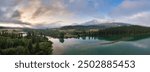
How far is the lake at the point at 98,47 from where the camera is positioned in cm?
413

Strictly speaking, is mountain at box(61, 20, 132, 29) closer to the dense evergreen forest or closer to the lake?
the dense evergreen forest

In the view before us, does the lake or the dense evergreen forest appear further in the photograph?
the dense evergreen forest

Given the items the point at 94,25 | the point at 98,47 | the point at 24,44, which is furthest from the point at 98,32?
the point at 24,44

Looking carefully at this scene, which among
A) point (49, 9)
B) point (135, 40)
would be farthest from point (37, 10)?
point (135, 40)

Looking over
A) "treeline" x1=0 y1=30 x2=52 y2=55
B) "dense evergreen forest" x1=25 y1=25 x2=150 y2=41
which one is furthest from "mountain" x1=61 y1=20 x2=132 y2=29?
"treeline" x1=0 y1=30 x2=52 y2=55

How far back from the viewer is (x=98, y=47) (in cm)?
420

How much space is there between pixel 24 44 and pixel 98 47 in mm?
839

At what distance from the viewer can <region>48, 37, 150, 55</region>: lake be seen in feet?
13.5

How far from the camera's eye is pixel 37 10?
4.30 meters

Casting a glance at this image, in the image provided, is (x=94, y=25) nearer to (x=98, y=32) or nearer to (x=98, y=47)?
Result: (x=98, y=32)

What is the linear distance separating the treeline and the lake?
0.11m

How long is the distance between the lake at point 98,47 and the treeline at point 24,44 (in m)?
0.11

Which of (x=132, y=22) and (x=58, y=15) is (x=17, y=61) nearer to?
(x=58, y=15)

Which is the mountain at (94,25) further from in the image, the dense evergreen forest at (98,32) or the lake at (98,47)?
the lake at (98,47)
